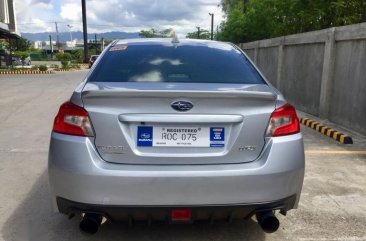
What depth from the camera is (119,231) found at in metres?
3.43

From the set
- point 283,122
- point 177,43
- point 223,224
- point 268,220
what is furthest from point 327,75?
point 268,220

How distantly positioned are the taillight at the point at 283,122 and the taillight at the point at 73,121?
121 centimetres

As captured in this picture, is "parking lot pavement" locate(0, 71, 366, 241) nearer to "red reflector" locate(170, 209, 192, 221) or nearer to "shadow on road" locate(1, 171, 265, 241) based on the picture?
"shadow on road" locate(1, 171, 265, 241)

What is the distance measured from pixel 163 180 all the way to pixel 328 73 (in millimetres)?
7636

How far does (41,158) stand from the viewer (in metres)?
5.85

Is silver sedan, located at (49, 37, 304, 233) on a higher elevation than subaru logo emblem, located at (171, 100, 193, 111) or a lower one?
lower

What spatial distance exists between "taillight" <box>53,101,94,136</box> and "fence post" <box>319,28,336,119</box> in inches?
302

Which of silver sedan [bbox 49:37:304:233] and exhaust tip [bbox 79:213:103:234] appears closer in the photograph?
silver sedan [bbox 49:37:304:233]

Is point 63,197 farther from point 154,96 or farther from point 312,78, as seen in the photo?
point 312,78

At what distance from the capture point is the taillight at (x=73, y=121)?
107 inches

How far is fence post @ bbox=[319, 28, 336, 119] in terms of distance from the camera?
9.18 m

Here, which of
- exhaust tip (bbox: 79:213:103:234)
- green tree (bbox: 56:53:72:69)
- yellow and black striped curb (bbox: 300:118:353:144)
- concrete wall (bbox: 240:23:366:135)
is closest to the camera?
exhaust tip (bbox: 79:213:103:234)

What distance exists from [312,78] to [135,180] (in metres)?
8.80

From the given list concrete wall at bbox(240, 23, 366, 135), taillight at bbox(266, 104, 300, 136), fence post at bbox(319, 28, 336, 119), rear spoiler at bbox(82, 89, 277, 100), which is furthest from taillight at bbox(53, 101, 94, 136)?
fence post at bbox(319, 28, 336, 119)
